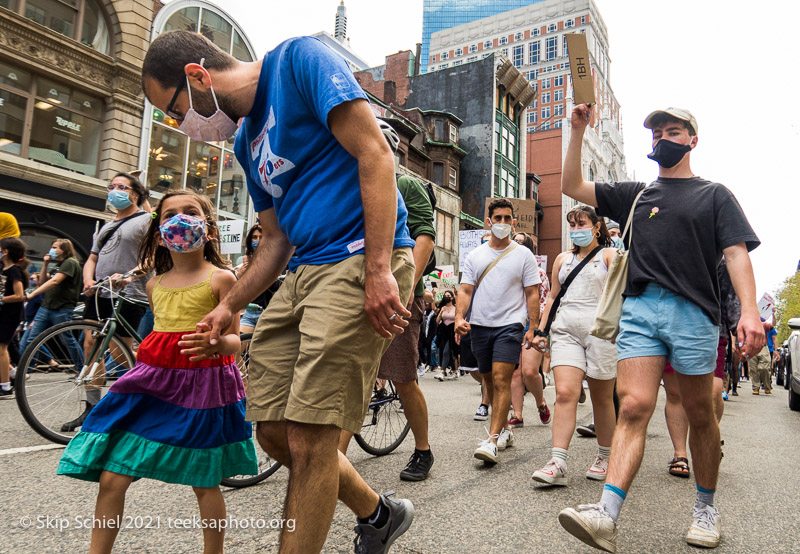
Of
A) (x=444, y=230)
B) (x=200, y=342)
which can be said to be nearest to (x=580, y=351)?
(x=200, y=342)

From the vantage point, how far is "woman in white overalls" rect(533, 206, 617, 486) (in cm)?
388

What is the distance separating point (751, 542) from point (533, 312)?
8.21 ft

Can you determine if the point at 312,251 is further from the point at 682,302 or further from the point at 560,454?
the point at 560,454

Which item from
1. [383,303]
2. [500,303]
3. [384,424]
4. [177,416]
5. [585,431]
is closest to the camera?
[383,303]

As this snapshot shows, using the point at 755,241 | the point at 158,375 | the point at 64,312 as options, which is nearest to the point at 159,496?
the point at 158,375

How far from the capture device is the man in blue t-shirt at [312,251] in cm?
172

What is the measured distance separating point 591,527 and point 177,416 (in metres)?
1.70

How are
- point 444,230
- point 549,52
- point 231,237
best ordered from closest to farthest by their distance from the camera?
1. point 231,237
2. point 444,230
3. point 549,52

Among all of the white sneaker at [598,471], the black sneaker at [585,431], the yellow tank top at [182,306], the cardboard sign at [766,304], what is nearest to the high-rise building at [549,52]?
the cardboard sign at [766,304]

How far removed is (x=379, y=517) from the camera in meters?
2.09

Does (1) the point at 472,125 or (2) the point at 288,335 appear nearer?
(2) the point at 288,335

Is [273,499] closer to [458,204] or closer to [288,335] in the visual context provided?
[288,335]

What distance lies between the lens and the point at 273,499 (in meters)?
3.09

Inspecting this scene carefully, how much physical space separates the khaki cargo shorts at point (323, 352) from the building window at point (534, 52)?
103406mm
